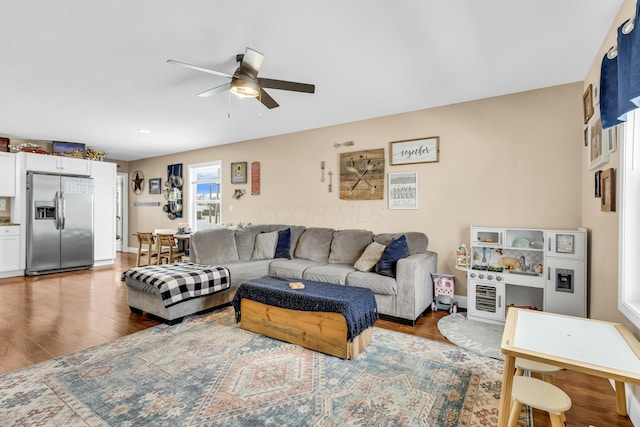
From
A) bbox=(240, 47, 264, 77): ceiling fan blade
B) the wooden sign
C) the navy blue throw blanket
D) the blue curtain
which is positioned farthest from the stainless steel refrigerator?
the blue curtain

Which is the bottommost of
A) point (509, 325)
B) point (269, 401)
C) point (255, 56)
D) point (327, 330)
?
point (269, 401)

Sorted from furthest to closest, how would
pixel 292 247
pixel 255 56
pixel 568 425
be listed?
pixel 292 247 < pixel 255 56 < pixel 568 425

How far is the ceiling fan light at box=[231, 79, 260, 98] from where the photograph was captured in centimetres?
262

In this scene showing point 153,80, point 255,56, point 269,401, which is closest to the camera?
point 269,401

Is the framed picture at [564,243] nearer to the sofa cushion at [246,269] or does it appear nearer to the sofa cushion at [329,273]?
the sofa cushion at [329,273]

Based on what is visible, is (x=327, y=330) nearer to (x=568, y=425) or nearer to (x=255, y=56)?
(x=568, y=425)

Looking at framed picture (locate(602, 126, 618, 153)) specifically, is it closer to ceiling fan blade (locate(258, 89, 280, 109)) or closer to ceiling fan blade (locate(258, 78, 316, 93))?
ceiling fan blade (locate(258, 78, 316, 93))

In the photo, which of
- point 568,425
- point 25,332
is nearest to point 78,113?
point 25,332

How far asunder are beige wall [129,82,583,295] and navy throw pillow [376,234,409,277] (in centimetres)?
76

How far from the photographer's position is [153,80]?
3.18 meters

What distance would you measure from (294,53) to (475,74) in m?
1.76

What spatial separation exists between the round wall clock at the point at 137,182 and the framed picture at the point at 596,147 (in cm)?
857

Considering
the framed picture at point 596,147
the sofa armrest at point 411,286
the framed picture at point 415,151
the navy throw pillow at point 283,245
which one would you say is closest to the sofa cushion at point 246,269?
the navy throw pillow at point 283,245

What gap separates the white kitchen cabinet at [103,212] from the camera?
6.38 meters
